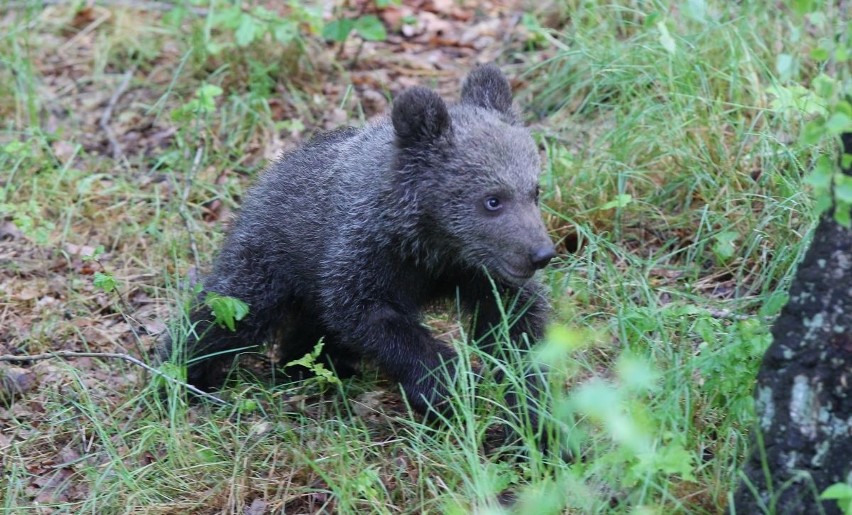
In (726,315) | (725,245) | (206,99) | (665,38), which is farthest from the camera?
(206,99)

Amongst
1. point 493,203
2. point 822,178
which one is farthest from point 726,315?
point 822,178

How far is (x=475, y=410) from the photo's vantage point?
191 inches

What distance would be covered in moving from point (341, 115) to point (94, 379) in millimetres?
3117

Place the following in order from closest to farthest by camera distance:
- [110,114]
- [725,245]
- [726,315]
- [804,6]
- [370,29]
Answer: [804,6] < [726,315] < [725,245] < [370,29] < [110,114]

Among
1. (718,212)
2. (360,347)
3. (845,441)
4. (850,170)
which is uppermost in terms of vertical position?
(850,170)

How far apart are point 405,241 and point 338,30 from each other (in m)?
3.65

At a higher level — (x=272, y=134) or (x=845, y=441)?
(x=845, y=441)

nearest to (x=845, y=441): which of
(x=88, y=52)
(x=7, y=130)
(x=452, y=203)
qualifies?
(x=452, y=203)

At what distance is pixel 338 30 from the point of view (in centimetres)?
847

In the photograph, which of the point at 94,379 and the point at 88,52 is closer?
Answer: the point at 94,379

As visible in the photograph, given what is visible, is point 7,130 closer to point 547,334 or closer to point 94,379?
point 94,379

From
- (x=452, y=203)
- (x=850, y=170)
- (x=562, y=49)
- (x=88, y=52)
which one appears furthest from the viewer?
(x=88, y=52)

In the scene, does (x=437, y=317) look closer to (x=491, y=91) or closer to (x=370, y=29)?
(x=491, y=91)

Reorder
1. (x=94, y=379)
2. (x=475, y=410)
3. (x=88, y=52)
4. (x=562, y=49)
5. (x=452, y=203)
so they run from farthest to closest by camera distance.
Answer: (x=88, y=52) < (x=562, y=49) < (x=94, y=379) < (x=452, y=203) < (x=475, y=410)
